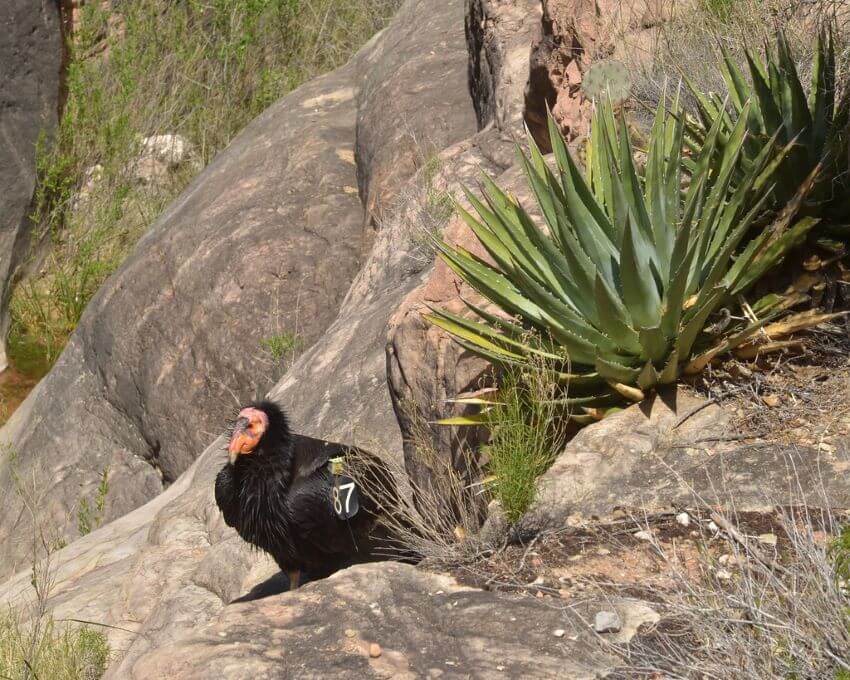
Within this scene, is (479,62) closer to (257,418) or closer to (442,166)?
(442,166)

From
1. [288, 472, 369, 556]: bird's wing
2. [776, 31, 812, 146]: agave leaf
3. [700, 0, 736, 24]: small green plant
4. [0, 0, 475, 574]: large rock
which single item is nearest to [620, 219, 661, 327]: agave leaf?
[776, 31, 812, 146]: agave leaf

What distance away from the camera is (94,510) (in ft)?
30.6

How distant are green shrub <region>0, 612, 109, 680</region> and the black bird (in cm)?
79

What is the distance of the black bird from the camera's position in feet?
15.5

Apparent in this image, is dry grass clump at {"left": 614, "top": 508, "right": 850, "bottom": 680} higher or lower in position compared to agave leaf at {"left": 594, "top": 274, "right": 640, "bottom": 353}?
lower

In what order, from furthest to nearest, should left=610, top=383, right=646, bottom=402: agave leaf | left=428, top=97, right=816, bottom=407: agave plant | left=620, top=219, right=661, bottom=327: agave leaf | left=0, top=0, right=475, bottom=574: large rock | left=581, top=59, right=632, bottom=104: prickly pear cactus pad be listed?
1. left=0, top=0, right=475, bottom=574: large rock
2. left=581, top=59, right=632, bottom=104: prickly pear cactus pad
3. left=610, top=383, right=646, bottom=402: agave leaf
4. left=428, top=97, right=816, bottom=407: agave plant
5. left=620, top=219, right=661, bottom=327: agave leaf

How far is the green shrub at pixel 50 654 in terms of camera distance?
13.7ft

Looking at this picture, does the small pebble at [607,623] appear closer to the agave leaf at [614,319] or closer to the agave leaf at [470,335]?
the agave leaf at [614,319]

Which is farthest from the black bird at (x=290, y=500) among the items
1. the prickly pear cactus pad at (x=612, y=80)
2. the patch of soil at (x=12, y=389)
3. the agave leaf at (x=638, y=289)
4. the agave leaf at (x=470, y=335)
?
the patch of soil at (x=12, y=389)

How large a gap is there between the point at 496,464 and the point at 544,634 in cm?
81

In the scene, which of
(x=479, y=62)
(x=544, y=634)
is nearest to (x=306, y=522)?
(x=544, y=634)

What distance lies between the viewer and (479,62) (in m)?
8.87

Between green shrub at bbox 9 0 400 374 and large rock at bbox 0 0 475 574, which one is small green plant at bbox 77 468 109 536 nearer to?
large rock at bbox 0 0 475 574

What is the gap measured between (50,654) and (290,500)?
1.12 metres
